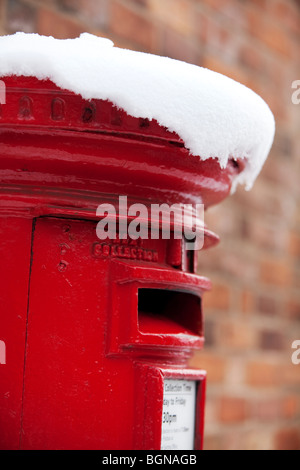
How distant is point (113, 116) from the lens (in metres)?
0.74

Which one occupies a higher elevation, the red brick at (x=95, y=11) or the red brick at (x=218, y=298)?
the red brick at (x=95, y=11)

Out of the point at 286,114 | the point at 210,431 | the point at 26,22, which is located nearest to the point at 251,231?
the point at 286,114

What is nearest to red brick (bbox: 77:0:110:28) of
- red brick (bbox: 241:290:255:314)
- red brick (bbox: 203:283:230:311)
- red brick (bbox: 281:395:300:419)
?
red brick (bbox: 203:283:230:311)

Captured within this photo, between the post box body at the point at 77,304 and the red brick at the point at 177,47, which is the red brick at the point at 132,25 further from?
the post box body at the point at 77,304

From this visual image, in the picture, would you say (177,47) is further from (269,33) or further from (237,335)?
(237,335)

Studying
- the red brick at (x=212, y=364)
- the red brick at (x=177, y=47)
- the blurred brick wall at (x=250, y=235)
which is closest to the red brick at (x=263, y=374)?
the blurred brick wall at (x=250, y=235)

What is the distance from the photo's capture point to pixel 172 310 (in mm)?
951

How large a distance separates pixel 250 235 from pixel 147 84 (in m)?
1.33

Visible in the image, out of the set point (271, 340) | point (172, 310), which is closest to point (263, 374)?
point (271, 340)

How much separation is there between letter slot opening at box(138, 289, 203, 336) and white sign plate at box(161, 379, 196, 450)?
77 millimetres

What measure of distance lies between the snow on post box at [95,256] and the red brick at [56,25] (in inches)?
26.3

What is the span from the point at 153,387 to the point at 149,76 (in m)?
0.39

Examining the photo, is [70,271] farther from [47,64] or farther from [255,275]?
[255,275]

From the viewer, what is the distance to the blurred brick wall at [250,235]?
1767 millimetres
